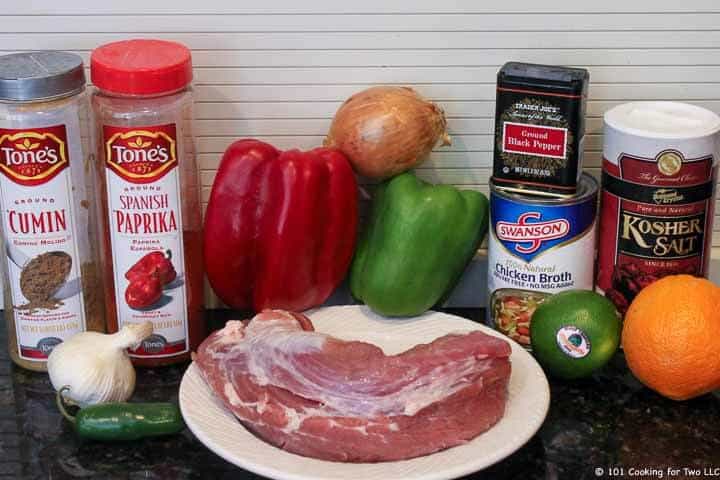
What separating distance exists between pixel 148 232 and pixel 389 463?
0.37 meters

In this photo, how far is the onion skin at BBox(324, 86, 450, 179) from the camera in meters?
1.33

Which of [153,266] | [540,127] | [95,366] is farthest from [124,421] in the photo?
[540,127]

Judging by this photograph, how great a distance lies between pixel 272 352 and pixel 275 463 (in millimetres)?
137

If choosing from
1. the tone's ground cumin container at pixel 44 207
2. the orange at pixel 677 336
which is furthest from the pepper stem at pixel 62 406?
the orange at pixel 677 336

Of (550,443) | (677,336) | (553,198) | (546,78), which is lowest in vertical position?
(550,443)

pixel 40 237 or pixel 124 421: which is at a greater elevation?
pixel 40 237

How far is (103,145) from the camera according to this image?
1.29m

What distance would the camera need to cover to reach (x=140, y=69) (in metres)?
1.24

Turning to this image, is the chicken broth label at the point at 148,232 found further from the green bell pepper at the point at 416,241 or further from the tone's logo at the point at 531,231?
the tone's logo at the point at 531,231

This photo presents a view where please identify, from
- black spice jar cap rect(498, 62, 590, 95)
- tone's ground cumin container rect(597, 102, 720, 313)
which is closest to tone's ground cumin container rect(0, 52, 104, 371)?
black spice jar cap rect(498, 62, 590, 95)

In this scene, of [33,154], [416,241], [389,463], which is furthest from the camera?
[416,241]

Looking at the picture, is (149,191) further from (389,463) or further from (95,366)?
(389,463)

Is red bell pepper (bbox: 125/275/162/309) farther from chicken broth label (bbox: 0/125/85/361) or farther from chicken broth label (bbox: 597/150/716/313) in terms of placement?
chicken broth label (bbox: 597/150/716/313)

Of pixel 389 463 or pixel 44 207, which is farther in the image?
pixel 44 207
